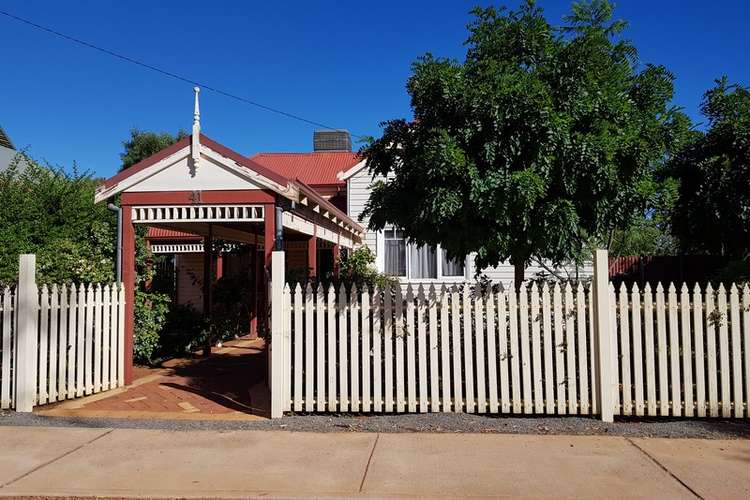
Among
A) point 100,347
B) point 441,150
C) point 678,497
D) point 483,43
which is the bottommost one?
point 678,497

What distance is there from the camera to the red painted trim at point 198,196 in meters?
8.56

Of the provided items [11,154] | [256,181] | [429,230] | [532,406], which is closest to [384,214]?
[429,230]

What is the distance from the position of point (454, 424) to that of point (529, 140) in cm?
307

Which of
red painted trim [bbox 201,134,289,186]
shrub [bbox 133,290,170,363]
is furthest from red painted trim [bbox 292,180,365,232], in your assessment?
shrub [bbox 133,290,170,363]

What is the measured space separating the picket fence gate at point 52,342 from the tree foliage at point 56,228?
2.23 metres

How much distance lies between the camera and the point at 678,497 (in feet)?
14.8

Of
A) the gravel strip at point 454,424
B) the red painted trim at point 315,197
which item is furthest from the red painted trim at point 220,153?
the gravel strip at point 454,424

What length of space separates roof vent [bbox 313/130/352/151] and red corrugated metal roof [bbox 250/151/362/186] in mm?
859

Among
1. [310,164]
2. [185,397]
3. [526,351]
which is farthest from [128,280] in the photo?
[310,164]

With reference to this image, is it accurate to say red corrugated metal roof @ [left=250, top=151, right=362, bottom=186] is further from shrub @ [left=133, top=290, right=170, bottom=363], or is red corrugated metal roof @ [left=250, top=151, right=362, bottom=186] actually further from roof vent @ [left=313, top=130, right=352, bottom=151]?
shrub @ [left=133, top=290, right=170, bottom=363]

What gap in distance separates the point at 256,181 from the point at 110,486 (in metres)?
4.68

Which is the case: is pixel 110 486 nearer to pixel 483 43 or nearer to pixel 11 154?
pixel 483 43

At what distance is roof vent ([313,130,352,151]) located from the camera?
928 inches

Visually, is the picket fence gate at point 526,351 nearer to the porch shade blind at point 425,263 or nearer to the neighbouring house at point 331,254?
the neighbouring house at point 331,254
